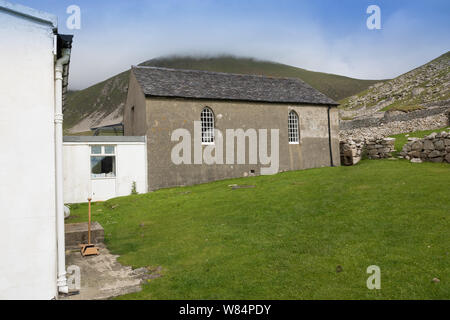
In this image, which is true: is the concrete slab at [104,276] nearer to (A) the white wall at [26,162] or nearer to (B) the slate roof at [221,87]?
(A) the white wall at [26,162]

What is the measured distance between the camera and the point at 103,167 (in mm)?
21484

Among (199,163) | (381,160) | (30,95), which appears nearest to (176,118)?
(199,163)

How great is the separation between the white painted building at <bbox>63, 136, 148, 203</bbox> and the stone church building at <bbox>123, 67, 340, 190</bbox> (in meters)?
0.79

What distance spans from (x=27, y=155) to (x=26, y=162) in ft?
0.43

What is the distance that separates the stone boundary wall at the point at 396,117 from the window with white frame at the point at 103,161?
29965 mm

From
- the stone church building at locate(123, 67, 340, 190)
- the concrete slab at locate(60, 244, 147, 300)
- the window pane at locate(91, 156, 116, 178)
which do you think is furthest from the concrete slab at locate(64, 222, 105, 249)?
the stone church building at locate(123, 67, 340, 190)

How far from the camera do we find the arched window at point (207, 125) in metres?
24.8

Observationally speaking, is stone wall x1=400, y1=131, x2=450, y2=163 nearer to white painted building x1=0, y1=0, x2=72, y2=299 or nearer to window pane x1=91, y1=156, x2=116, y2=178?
window pane x1=91, y1=156, x2=116, y2=178

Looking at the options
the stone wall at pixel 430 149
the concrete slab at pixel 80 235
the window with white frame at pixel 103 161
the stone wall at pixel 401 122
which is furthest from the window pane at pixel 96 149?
the stone wall at pixel 401 122

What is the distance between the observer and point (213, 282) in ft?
23.4

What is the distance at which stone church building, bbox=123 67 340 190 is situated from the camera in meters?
23.3

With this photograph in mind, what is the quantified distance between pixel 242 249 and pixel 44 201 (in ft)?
16.5

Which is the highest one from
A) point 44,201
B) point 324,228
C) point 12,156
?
point 12,156
